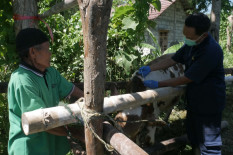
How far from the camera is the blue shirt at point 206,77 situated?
99.5 inches

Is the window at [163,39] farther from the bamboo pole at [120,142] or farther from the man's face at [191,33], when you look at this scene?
the bamboo pole at [120,142]

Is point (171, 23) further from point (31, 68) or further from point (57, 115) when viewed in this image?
point (57, 115)

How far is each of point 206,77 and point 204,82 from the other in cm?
6

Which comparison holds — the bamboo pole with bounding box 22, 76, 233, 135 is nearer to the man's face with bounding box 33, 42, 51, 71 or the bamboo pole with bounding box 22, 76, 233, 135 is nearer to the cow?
the man's face with bounding box 33, 42, 51, 71

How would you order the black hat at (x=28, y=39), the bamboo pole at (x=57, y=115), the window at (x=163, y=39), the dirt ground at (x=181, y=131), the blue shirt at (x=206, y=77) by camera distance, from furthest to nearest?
the window at (x=163, y=39) < the dirt ground at (x=181, y=131) < the blue shirt at (x=206, y=77) < the black hat at (x=28, y=39) < the bamboo pole at (x=57, y=115)

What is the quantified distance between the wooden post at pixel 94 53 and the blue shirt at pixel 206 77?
1.51 m

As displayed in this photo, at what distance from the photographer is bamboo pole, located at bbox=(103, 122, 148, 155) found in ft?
4.17

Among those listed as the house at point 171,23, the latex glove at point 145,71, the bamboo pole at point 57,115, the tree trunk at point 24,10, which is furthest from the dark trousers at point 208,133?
the house at point 171,23

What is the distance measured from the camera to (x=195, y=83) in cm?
Answer: 275

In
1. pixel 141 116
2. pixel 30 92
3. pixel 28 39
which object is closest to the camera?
pixel 30 92

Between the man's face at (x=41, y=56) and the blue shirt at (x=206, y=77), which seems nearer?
the man's face at (x=41, y=56)

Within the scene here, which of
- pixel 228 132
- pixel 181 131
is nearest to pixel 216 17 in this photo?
pixel 228 132

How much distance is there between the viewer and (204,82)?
2668 millimetres

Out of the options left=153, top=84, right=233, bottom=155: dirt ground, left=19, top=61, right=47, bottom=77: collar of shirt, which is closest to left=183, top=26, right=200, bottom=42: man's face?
left=19, top=61, right=47, bottom=77: collar of shirt
